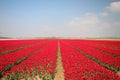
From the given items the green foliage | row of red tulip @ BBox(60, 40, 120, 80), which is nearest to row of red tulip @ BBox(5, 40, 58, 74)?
the green foliage

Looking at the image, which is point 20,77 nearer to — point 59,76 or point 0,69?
point 0,69

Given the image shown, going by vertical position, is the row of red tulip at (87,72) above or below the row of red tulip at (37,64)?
above

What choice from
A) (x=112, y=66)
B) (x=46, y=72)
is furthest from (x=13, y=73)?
(x=112, y=66)

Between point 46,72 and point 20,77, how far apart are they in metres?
1.70

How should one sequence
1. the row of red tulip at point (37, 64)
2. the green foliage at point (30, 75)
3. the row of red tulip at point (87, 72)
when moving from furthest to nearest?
the row of red tulip at point (37, 64) < the green foliage at point (30, 75) < the row of red tulip at point (87, 72)

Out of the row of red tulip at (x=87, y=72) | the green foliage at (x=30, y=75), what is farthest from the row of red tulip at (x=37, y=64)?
the row of red tulip at (x=87, y=72)

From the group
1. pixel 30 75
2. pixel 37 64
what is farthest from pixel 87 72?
pixel 37 64

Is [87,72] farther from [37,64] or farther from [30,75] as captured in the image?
[37,64]

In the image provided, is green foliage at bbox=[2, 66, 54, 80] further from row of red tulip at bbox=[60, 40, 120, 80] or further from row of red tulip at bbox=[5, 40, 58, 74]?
row of red tulip at bbox=[60, 40, 120, 80]

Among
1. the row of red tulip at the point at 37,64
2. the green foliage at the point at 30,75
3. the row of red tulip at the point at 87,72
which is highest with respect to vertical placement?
the row of red tulip at the point at 87,72

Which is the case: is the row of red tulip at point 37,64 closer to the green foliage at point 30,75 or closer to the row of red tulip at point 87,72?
the green foliage at point 30,75

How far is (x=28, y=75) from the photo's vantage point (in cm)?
722

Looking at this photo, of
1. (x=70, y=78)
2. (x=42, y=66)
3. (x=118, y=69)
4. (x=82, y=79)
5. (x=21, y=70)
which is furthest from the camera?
(x=118, y=69)

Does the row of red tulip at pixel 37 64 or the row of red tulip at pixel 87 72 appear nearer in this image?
the row of red tulip at pixel 87 72
